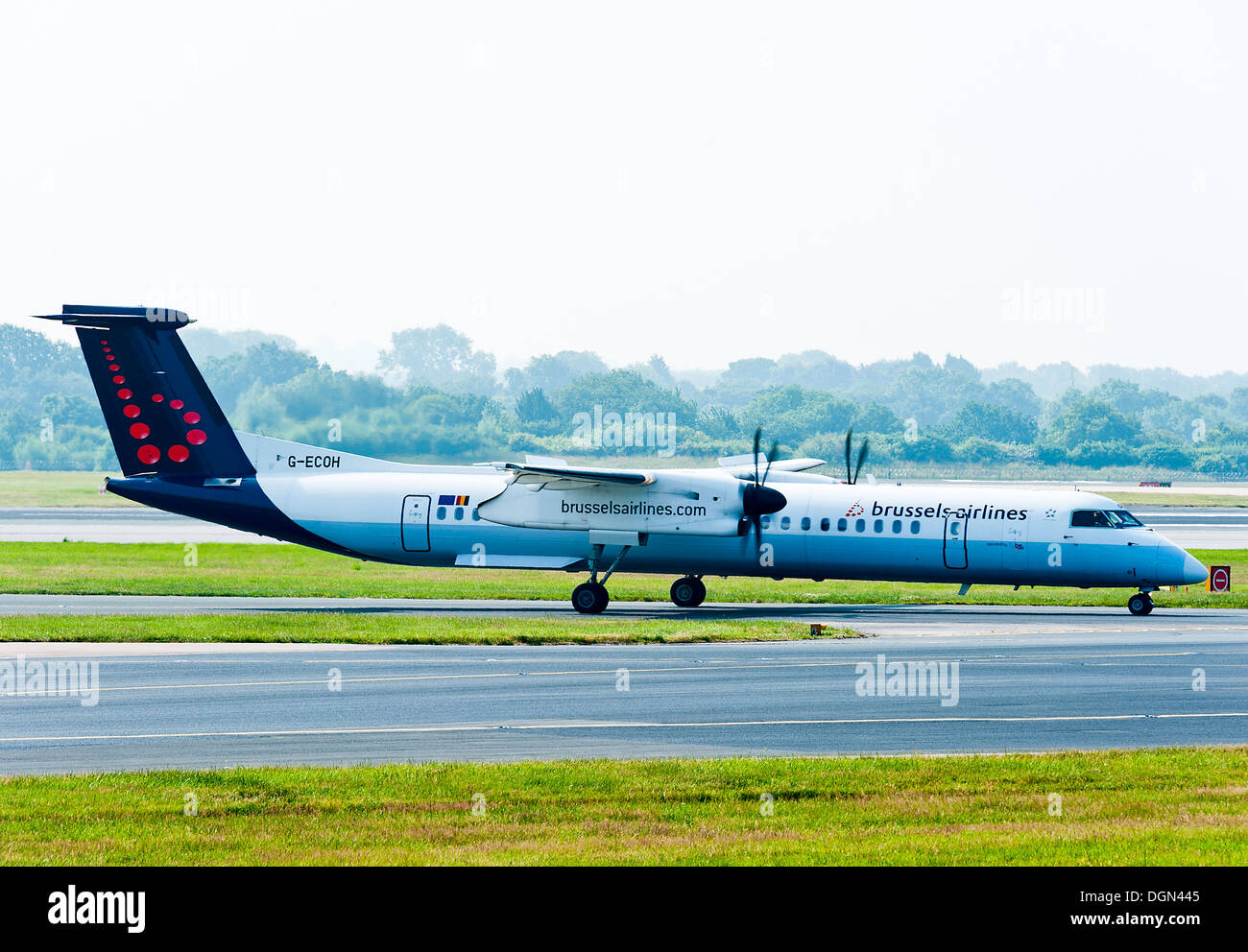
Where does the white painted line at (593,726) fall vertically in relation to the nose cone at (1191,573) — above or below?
below

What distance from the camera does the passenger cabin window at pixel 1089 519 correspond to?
35.3 meters

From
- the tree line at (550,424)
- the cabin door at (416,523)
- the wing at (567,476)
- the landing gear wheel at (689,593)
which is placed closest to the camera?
the wing at (567,476)

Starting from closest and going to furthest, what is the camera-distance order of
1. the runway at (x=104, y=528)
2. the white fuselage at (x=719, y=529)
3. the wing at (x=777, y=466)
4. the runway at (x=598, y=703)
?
the runway at (x=598, y=703) < the white fuselage at (x=719, y=529) < the wing at (x=777, y=466) < the runway at (x=104, y=528)

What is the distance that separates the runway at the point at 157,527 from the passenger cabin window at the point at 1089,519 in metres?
28.4

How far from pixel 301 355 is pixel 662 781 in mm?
102169

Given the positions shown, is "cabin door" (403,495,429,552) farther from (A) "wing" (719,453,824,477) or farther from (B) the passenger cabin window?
(B) the passenger cabin window

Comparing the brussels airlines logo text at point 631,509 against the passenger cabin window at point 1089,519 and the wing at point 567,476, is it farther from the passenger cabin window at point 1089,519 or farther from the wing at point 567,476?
the passenger cabin window at point 1089,519

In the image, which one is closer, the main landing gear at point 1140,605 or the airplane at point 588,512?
the main landing gear at point 1140,605

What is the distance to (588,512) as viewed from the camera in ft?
119

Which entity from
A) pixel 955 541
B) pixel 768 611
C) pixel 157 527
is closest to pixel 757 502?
pixel 768 611

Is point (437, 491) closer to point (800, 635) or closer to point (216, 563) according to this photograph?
point (800, 635)

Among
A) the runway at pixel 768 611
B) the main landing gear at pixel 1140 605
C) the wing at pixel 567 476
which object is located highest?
the wing at pixel 567 476

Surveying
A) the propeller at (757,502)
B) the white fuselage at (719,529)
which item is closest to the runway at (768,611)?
the white fuselage at (719,529)
